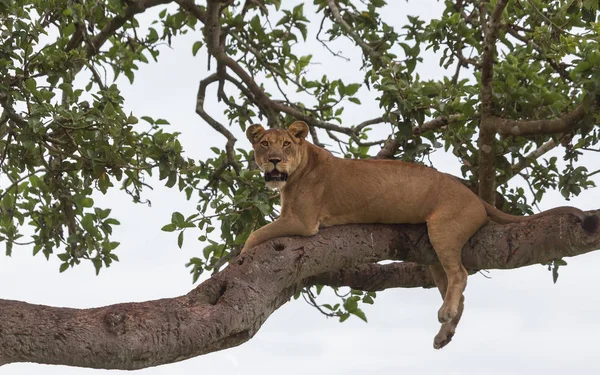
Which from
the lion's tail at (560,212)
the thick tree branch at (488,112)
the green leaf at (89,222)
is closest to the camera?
the lion's tail at (560,212)

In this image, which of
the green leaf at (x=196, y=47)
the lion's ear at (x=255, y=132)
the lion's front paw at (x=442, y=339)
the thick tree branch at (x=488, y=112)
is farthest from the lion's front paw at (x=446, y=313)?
the green leaf at (x=196, y=47)

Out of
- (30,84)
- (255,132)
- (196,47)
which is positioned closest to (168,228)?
(255,132)

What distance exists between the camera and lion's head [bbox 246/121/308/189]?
22.6ft

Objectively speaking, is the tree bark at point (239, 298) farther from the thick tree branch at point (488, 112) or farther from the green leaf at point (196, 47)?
the green leaf at point (196, 47)

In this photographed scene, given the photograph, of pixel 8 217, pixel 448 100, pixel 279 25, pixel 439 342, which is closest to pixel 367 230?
pixel 439 342

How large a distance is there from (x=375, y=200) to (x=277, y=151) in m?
0.81

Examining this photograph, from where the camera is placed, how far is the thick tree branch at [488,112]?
6774 millimetres

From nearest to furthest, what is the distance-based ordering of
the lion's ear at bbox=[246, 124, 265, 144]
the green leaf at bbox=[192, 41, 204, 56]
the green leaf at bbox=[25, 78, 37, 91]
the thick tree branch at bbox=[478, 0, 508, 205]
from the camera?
the thick tree branch at bbox=[478, 0, 508, 205], the lion's ear at bbox=[246, 124, 265, 144], the green leaf at bbox=[25, 78, 37, 91], the green leaf at bbox=[192, 41, 204, 56]

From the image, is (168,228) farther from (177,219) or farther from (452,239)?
(452,239)

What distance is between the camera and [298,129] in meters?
7.12

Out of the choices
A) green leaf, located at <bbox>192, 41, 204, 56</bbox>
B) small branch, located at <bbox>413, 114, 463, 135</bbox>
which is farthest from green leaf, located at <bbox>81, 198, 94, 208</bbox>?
small branch, located at <bbox>413, 114, 463, 135</bbox>

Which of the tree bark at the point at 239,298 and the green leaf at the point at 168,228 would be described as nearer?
the tree bark at the point at 239,298

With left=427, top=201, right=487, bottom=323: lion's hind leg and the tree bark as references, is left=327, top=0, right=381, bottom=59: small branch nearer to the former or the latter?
the tree bark

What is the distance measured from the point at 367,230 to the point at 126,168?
2.26 metres
